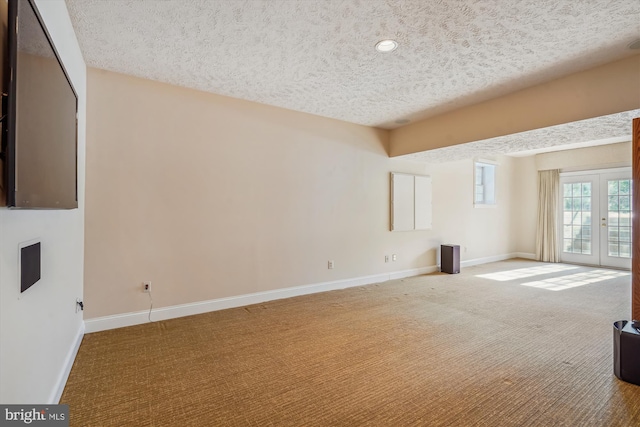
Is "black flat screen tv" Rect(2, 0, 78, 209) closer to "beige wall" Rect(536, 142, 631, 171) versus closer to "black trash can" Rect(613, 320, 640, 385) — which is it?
"black trash can" Rect(613, 320, 640, 385)

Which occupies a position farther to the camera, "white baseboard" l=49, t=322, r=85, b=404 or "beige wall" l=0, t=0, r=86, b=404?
"white baseboard" l=49, t=322, r=85, b=404

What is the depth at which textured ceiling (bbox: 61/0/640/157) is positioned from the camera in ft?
7.23

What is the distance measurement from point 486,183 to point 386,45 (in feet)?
19.8

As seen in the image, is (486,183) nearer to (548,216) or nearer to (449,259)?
(548,216)

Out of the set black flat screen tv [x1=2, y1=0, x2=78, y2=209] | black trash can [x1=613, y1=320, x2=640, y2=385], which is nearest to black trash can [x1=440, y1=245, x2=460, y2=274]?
black trash can [x1=613, y1=320, x2=640, y2=385]

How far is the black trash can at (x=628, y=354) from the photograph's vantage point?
A: 6.99 feet

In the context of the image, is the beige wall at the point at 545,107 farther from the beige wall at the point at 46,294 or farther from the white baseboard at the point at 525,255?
the white baseboard at the point at 525,255

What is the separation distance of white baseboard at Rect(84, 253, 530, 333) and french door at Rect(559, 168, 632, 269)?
4.42 m

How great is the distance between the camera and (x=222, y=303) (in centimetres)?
377

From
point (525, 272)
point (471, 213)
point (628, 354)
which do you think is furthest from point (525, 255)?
point (628, 354)

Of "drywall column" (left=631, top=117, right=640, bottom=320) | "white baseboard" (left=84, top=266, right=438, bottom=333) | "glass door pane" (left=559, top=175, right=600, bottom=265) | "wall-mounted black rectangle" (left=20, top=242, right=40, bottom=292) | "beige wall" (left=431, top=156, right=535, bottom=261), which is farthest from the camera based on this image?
"glass door pane" (left=559, top=175, right=600, bottom=265)

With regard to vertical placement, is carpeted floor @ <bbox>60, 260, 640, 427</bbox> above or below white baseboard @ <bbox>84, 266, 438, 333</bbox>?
below

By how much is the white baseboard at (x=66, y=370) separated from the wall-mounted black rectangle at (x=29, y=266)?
845 mm

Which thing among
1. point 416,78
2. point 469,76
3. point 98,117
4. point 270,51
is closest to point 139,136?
point 98,117
